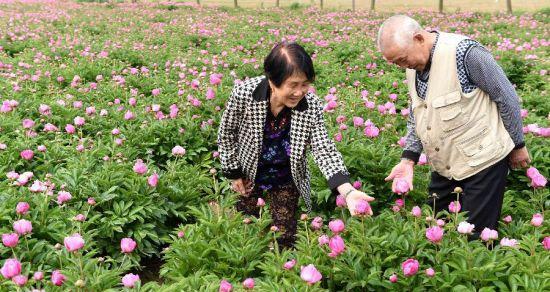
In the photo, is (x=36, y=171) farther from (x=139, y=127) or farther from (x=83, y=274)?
(x=83, y=274)

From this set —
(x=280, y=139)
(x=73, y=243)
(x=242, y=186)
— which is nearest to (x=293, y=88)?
(x=280, y=139)

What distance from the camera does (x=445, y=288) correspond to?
2.27m

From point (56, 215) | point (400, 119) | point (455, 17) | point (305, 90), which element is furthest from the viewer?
point (455, 17)

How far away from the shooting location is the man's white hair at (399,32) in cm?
248

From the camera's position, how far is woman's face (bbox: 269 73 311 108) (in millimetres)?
2414

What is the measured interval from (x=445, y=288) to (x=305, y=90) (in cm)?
116

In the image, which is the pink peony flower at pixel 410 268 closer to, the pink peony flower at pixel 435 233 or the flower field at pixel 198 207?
the flower field at pixel 198 207

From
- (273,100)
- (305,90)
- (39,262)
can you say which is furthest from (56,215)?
(305,90)

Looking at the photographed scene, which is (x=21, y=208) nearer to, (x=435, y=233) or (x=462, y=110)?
(x=435, y=233)

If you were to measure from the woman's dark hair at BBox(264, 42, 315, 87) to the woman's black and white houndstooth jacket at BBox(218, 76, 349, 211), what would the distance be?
0.33m

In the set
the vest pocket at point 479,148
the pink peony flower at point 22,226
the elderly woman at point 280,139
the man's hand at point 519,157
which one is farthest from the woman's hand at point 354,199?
the pink peony flower at point 22,226

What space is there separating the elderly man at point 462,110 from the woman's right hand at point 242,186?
940mm

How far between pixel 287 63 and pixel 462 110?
3.30 feet

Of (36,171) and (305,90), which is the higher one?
(305,90)
